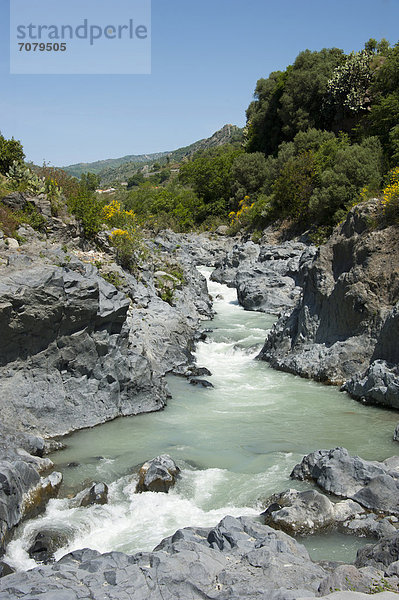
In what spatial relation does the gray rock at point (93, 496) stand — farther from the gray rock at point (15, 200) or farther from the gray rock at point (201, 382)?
the gray rock at point (15, 200)

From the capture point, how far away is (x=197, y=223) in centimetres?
4706

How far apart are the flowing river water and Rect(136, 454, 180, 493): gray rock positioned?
5.5 inches

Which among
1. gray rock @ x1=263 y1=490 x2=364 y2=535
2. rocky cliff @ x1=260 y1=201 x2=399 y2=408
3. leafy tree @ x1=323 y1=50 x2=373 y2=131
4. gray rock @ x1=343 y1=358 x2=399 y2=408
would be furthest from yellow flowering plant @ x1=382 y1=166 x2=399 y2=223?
leafy tree @ x1=323 y1=50 x2=373 y2=131

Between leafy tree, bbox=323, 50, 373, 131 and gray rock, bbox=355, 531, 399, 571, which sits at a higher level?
leafy tree, bbox=323, 50, 373, 131

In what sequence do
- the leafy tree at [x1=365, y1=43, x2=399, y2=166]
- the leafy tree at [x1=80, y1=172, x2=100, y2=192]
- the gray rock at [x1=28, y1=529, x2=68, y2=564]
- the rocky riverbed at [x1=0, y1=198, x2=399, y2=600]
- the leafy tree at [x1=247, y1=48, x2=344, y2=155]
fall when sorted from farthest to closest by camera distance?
the leafy tree at [x1=247, y1=48, x2=344, y2=155]
the leafy tree at [x1=365, y1=43, x2=399, y2=166]
the leafy tree at [x1=80, y1=172, x2=100, y2=192]
the gray rock at [x1=28, y1=529, x2=68, y2=564]
the rocky riverbed at [x1=0, y1=198, x2=399, y2=600]

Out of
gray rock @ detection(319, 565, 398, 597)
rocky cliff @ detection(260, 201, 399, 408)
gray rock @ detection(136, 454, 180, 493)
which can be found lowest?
gray rock @ detection(136, 454, 180, 493)

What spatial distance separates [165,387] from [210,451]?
3.55m

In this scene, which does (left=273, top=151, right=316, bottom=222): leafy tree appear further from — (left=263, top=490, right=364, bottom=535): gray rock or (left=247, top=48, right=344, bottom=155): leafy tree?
(left=263, top=490, right=364, bottom=535): gray rock

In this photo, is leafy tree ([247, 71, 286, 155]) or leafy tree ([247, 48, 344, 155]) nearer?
leafy tree ([247, 48, 344, 155])

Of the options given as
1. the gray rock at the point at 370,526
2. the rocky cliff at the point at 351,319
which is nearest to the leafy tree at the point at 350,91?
the rocky cliff at the point at 351,319

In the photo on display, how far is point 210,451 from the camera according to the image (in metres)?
10.2

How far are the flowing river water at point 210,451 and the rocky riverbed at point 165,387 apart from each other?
383mm

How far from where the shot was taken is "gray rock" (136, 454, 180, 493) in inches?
336

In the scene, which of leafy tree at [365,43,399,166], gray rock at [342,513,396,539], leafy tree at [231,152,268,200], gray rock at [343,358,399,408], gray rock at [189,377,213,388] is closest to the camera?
gray rock at [342,513,396,539]
